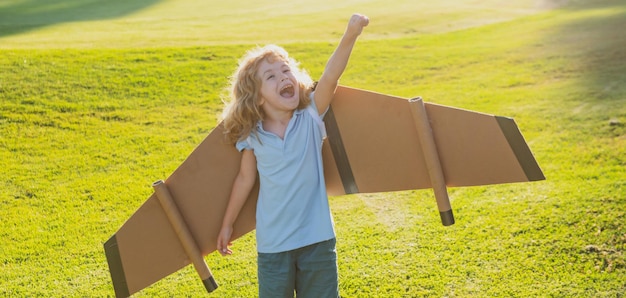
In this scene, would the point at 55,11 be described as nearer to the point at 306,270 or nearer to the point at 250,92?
the point at 250,92

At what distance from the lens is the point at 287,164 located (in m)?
3.03

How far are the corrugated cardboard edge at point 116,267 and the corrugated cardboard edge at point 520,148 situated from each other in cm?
167

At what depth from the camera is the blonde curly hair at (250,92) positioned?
119 inches

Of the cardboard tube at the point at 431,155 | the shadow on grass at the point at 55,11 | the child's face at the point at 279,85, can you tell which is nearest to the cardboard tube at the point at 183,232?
the child's face at the point at 279,85

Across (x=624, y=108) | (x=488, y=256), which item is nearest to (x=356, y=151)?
(x=488, y=256)

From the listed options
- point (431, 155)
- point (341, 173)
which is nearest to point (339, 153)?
point (341, 173)

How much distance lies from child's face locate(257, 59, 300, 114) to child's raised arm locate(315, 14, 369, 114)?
11 cm

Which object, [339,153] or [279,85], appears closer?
[279,85]

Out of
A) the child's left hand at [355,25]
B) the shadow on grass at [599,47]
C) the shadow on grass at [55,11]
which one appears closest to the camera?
the child's left hand at [355,25]

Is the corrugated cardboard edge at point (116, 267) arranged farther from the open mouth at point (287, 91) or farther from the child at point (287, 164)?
the open mouth at point (287, 91)

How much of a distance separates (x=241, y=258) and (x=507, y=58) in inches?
278

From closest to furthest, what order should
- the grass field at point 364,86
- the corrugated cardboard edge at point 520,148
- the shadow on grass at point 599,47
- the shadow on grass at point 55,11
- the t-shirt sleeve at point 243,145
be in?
the corrugated cardboard edge at point 520,148 → the t-shirt sleeve at point 243,145 → the grass field at point 364,86 → the shadow on grass at point 599,47 → the shadow on grass at point 55,11

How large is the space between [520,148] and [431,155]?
0.35 metres

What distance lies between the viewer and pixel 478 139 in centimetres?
302
